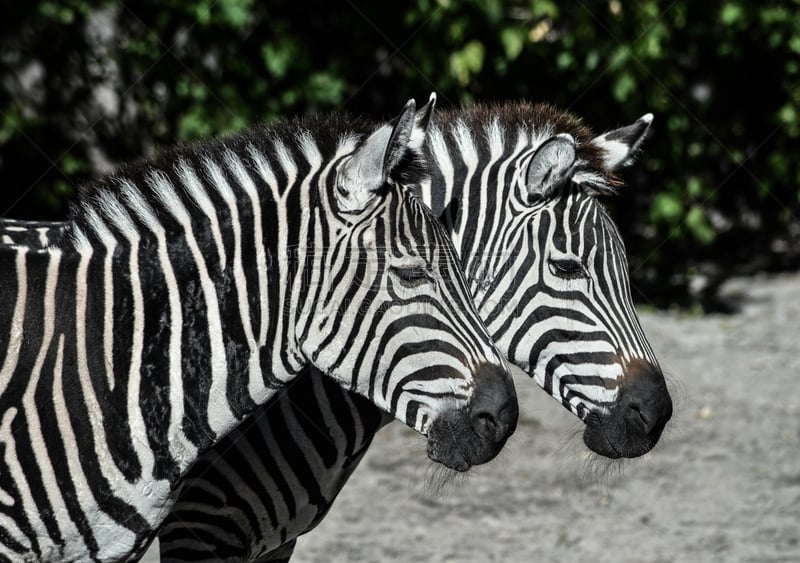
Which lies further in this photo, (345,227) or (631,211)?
(631,211)

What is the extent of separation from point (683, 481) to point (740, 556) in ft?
3.74

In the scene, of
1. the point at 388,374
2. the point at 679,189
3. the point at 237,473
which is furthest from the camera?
the point at 679,189

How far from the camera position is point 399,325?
109 inches

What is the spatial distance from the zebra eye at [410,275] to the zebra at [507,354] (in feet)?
3.13

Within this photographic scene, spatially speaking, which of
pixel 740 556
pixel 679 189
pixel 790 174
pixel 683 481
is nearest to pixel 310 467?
pixel 740 556

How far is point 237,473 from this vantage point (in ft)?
11.4

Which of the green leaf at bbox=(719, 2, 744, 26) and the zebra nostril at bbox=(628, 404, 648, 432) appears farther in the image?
the green leaf at bbox=(719, 2, 744, 26)

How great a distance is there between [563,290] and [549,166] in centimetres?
47

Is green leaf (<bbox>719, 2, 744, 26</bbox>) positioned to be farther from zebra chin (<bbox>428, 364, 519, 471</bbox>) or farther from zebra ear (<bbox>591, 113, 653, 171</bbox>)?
zebra chin (<bbox>428, 364, 519, 471</bbox>)

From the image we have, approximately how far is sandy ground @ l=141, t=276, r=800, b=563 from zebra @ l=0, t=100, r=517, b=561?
4.88 ft

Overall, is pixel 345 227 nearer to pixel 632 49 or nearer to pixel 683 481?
pixel 683 481

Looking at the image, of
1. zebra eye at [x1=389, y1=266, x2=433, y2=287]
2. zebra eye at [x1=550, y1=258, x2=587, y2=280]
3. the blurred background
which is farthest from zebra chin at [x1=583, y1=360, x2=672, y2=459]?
the blurred background

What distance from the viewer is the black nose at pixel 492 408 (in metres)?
2.73

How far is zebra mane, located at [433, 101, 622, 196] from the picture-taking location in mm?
3918
